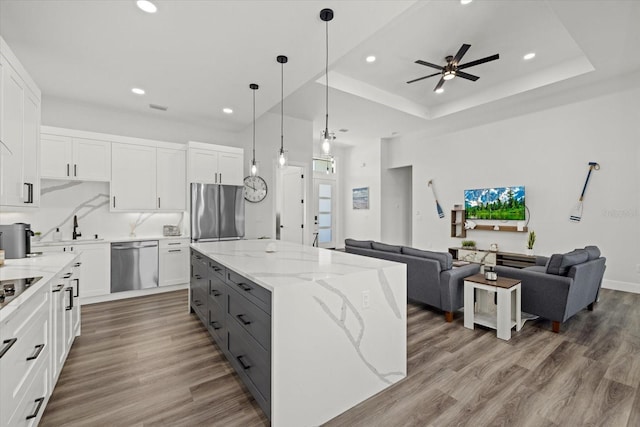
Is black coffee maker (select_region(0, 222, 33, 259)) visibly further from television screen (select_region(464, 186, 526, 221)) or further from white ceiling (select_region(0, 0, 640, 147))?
television screen (select_region(464, 186, 526, 221))

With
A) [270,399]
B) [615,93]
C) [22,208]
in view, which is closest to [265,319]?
[270,399]

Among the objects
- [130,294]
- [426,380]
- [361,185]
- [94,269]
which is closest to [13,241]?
[94,269]

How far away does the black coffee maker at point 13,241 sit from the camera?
2.51 meters

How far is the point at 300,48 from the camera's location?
2.94 metres

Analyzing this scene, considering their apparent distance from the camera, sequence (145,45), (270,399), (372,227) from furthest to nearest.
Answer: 1. (372,227)
2. (145,45)
3. (270,399)

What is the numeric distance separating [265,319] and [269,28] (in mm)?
2514

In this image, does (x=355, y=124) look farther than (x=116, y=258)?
Yes

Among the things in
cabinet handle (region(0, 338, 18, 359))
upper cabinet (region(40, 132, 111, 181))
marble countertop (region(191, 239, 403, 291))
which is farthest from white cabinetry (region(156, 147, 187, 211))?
cabinet handle (region(0, 338, 18, 359))

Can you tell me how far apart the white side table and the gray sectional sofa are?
138 mm

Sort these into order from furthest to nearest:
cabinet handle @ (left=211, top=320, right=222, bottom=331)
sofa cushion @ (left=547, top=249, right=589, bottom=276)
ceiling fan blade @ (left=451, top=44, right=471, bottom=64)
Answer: ceiling fan blade @ (left=451, top=44, right=471, bottom=64) → sofa cushion @ (left=547, top=249, right=589, bottom=276) → cabinet handle @ (left=211, top=320, right=222, bottom=331)

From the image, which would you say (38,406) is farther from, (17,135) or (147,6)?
(147,6)

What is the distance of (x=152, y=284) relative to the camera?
4383 mm

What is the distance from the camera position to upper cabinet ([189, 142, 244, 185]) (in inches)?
189

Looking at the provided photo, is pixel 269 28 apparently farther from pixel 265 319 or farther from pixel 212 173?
pixel 212 173
